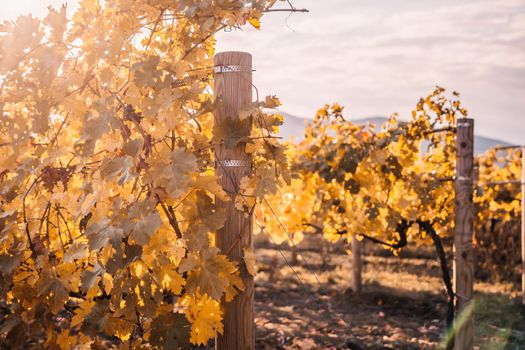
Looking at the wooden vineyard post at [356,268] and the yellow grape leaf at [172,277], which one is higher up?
the yellow grape leaf at [172,277]

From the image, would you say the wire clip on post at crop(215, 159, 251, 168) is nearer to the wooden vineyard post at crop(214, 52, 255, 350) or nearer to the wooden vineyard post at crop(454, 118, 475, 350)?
the wooden vineyard post at crop(214, 52, 255, 350)

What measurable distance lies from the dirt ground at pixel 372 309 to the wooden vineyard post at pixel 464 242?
1.15 metres

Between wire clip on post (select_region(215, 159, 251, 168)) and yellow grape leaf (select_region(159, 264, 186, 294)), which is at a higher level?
wire clip on post (select_region(215, 159, 251, 168))

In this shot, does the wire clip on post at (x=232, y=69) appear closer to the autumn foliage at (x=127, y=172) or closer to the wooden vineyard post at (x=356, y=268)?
the autumn foliage at (x=127, y=172)

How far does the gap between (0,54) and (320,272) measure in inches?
364

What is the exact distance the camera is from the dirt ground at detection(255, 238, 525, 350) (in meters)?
6.08

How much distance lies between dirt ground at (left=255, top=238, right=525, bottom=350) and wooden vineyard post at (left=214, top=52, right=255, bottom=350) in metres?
2.01

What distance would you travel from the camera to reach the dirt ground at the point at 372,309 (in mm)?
6078

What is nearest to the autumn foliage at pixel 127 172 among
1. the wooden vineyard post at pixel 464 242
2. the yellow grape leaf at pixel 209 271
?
Result: the yellow grape leaf at pixel 209 271

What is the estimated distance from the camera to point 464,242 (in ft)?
15.1

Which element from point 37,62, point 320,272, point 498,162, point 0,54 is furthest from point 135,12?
point 498,162

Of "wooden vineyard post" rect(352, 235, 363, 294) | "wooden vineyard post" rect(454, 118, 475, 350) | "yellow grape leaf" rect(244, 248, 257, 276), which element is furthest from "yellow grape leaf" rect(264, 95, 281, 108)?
"wooden vineyard post" rect(352, 235, 363, 294)

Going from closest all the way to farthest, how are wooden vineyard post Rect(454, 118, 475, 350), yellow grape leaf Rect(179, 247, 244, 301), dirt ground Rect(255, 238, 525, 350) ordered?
yellow grape leaf Rect(179, 247, 244, 301) → wooden vineyard post Rect(454, 118, 475, 350) → dirt ground Rect(255, 238, 525, 350)

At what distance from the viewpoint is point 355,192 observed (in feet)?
19.2
